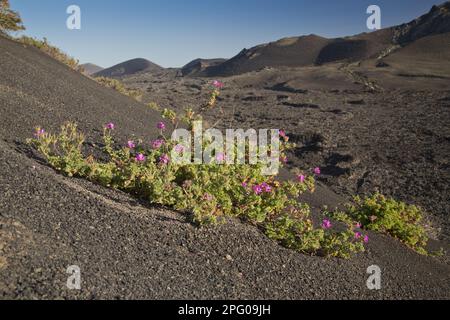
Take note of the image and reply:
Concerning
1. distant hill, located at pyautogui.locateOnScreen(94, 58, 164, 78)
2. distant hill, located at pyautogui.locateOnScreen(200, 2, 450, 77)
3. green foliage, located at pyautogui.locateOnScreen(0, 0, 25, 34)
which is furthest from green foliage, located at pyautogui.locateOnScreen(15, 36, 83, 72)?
distant hill, located at pyautogui.locateOnScreen(94, 58, 164, 78)

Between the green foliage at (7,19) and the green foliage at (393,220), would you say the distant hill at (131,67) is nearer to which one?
the green foliage at (7,19)

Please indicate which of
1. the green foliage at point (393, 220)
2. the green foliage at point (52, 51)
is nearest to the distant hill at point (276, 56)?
the green foliage at point (52, 51)

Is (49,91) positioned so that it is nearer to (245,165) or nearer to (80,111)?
(80,111)

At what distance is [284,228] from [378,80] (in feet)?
77.7

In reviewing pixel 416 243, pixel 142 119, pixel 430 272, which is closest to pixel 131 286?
pixel 430 272

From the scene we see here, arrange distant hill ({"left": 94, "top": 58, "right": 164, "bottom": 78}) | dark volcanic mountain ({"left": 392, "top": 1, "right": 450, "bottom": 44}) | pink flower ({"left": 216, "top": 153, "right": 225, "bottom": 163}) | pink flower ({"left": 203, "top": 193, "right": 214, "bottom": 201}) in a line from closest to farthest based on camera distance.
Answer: pink flower ({"left": 203, "top": 193, "right": 214, "bottom": 201})
pink flower ({"left": 216, "top": 153, "right": 225, "bottom": 163})
dark volcanic mountain ({"left": 392, "top": 1, "right": 450, "bottom": 44})
distant hill ({"left": 94, "top": 58, "right": 164, "bottom": 78})

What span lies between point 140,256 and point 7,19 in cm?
1094

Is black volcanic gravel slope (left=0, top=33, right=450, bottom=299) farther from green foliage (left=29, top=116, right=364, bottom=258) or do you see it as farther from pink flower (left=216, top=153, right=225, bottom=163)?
pink flower (left=216, top=153, right=225, bottom=163)

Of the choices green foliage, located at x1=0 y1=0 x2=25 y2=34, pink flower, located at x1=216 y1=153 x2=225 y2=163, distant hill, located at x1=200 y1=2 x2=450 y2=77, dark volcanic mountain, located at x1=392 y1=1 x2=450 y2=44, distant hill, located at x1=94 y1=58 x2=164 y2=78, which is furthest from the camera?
distant hill, located at x1=94 y1=58 x2=164 y2=78

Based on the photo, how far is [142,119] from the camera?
924 cm

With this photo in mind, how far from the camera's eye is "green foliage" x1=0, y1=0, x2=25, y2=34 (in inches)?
461

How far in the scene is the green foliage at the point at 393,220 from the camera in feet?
19.0

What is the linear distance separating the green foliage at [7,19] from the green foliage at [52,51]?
362mm

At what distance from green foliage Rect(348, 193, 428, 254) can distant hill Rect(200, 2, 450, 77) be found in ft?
142
